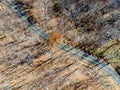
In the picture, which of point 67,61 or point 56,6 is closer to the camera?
point 67,61

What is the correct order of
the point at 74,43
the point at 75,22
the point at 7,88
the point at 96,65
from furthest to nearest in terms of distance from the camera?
the point at 75,22 → the point at 74,43 → the point at 96,65 → the point at 7,88

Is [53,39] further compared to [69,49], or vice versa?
[53,39]

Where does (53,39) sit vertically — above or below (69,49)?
above

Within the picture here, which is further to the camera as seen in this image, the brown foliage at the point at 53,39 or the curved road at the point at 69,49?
the brown foliage at the point at 53,39

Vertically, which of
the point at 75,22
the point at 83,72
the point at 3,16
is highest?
the point at 3,16

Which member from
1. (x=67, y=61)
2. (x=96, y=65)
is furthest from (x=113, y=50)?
(x=67, y=61)

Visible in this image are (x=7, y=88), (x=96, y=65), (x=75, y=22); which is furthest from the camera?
(x=75, y=22)

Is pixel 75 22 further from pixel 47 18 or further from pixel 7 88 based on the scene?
pixel 7 88

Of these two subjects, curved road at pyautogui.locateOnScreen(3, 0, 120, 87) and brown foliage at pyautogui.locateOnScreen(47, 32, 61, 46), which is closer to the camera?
curved road at pyautogui.locateOnScreen(3, 0, 120, 87)
